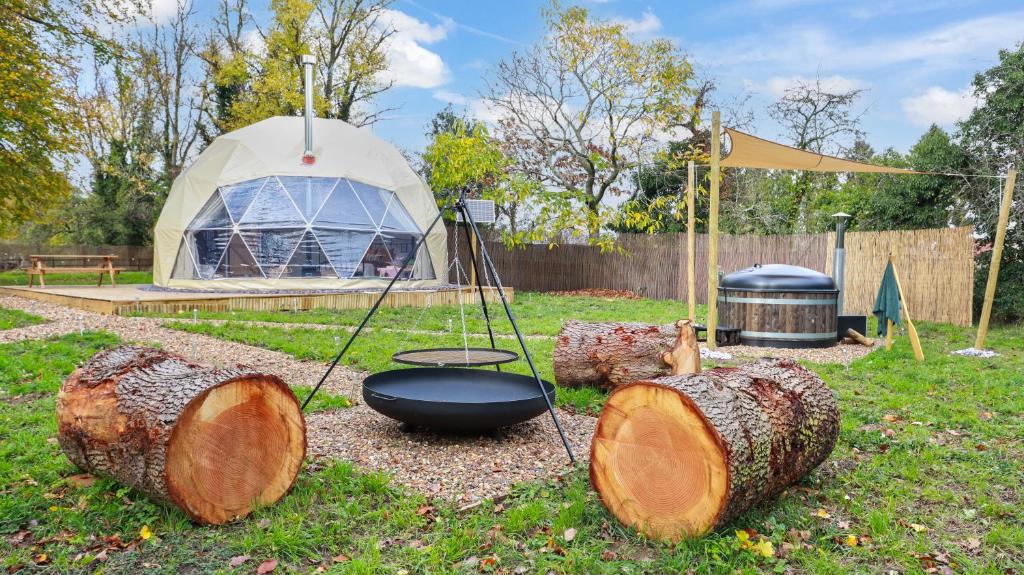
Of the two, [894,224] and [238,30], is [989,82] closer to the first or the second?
[894,224]

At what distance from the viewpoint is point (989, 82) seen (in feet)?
40.4

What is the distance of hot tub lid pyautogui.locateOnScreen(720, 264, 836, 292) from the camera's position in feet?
27.6

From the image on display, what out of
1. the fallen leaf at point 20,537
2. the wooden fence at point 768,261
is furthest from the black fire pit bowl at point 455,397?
the wooden fence at point 768,261

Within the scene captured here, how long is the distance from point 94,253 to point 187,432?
23431 mm

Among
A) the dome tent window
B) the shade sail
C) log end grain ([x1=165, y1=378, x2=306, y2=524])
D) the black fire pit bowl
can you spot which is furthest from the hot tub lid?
the dome tent window

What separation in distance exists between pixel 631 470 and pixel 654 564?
43 centimetres

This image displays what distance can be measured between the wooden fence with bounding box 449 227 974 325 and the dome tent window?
16.0ft

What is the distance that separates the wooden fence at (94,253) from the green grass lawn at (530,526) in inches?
809

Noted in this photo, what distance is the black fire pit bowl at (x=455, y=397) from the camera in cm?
401

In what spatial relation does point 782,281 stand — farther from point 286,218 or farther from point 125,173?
point 125,173

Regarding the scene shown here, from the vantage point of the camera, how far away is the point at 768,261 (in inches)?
576

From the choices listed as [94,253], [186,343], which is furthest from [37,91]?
[94,253]

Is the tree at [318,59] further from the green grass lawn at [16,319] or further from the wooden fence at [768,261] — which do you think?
the green grass lawn at [16,319]

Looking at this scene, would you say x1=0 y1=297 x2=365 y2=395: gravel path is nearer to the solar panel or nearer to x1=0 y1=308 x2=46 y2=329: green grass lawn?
x1=0 y1=308 x2=46 y2=329: green grass lawn
